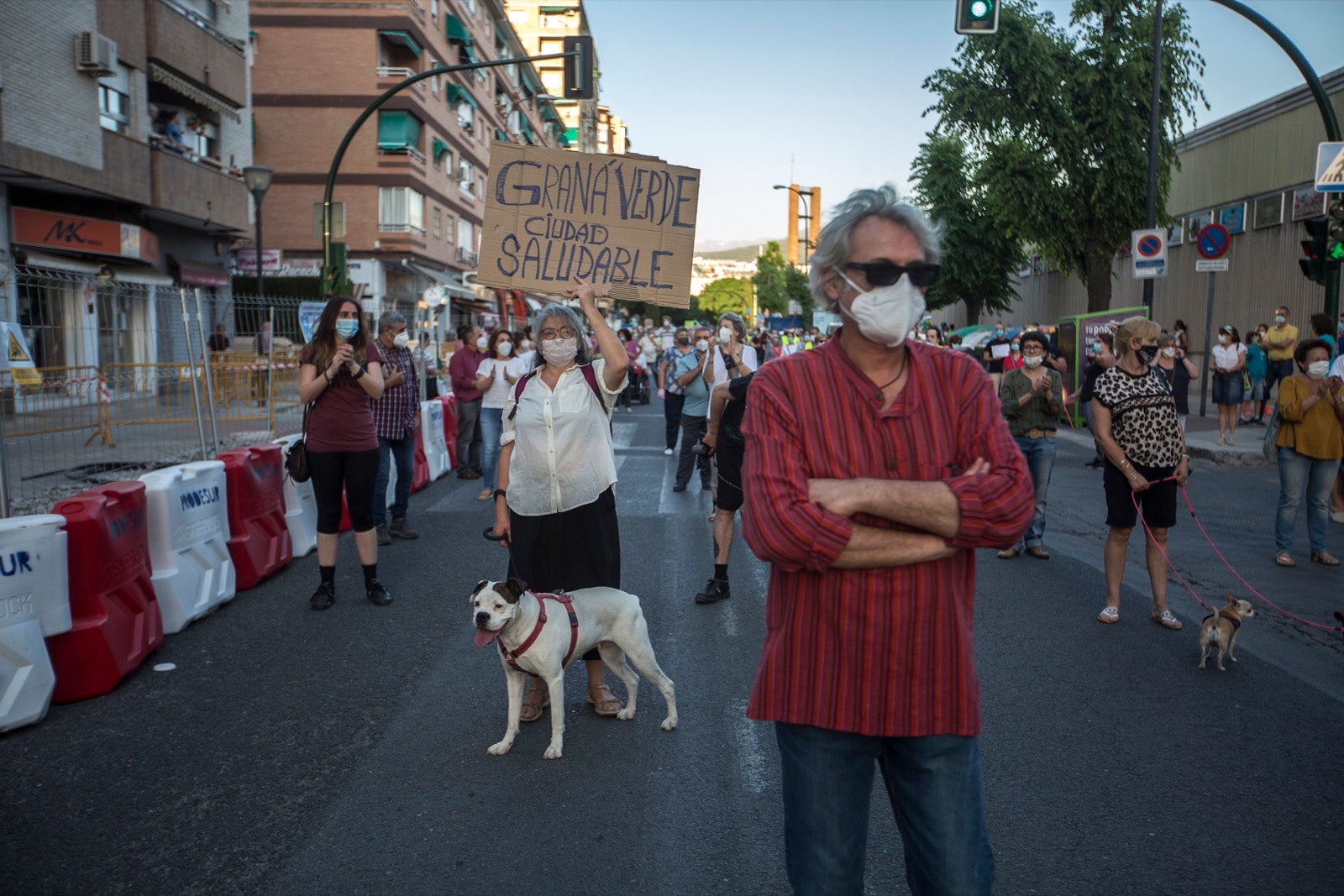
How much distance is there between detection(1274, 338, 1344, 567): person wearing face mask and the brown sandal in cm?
628

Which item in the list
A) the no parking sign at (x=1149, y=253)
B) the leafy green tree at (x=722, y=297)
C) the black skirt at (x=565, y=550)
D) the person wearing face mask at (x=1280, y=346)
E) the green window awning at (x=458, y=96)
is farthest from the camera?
the leafy green tree at (x=722, y=297)

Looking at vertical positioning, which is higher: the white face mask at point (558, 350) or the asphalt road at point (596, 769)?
the white face mask at point (558, 350)

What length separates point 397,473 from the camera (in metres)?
9.91

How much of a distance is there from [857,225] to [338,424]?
17.3 feet

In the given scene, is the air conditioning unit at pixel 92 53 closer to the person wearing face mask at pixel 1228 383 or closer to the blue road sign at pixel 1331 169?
the blue road sign at pixel 1331 169

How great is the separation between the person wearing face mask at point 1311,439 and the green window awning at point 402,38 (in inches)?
1473

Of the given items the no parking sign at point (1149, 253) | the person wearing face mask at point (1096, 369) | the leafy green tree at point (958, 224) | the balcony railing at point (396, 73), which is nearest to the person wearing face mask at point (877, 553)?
the person wearing face mask at point (1096, 369)

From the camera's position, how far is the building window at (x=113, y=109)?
72.3 feet

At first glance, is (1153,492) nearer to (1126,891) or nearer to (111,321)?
(1126,891)

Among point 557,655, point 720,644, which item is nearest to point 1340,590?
point 720,644

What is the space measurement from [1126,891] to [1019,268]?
5251 cm

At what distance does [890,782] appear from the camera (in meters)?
2.47

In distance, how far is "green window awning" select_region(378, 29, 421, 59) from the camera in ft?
132

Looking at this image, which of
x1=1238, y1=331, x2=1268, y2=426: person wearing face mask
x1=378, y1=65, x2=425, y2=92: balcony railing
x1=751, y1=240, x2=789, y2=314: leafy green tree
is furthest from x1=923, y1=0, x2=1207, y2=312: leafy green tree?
x1=751, y1=240, x2=789, y2=314: leafy green tree
